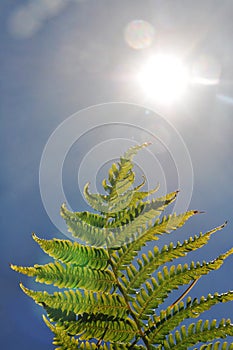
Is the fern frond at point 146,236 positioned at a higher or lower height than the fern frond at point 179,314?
higher

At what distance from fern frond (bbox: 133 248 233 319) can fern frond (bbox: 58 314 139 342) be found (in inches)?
4.6

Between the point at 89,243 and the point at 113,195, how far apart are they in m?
0.45

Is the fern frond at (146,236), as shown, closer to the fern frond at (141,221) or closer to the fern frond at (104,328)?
the fern frond at (141,221)

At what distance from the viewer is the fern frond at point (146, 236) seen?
283 centimetres

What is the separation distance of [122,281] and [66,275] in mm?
463

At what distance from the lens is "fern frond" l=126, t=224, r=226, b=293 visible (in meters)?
2.80

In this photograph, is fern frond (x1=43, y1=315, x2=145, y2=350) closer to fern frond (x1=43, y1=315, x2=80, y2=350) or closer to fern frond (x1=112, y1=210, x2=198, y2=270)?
fern frond (x1=43, y1=315, x2=80, y2=350)

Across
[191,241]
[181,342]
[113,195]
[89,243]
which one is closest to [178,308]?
[181,342]

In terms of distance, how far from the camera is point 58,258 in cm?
273

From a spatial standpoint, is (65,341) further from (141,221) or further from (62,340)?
(141,221)

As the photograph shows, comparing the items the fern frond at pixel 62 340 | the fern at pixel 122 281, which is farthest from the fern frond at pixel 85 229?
the fern frond at pixel 62 340

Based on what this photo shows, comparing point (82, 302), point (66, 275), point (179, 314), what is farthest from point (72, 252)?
point (179, 314)

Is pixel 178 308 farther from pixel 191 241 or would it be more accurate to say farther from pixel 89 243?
pixel 89 243

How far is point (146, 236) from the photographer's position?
9.50 feet
